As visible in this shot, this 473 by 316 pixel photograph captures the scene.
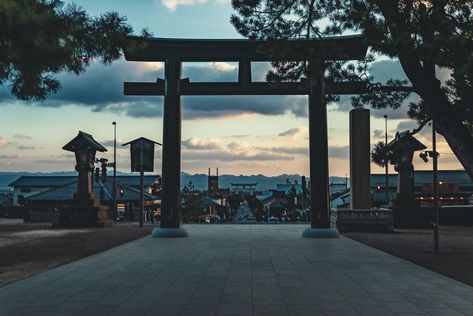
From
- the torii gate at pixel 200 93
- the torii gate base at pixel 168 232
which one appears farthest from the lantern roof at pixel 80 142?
the torii gate base at pixel 168 232

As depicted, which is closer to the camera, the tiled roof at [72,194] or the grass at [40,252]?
the grass at [40,252]

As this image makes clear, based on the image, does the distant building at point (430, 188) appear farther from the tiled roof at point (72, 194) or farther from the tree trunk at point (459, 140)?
the tree trunk at point (459, 140)

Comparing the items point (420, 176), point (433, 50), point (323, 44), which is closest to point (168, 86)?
point (323, 44)

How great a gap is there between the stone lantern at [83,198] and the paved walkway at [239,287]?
1497 cm

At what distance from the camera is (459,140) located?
30.9ft

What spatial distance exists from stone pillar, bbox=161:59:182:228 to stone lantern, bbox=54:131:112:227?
33.8ft

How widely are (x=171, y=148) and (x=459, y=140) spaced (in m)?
12.2

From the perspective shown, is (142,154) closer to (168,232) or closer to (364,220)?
(168,232)

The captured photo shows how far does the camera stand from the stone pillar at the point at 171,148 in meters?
19.5

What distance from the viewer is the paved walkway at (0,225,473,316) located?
731 cm

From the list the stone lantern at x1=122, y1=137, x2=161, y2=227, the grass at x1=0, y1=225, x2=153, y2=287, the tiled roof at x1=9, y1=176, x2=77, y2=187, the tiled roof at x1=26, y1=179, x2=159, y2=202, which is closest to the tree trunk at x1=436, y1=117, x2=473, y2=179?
the grass at x1=0, y1=225, x2=153, y2=287

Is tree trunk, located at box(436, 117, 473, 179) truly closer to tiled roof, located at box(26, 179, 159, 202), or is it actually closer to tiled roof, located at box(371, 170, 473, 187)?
tiled roof, located at box(26, 179, 159, 202)

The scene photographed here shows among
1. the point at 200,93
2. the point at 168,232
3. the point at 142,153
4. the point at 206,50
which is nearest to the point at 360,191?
the point at 200,93

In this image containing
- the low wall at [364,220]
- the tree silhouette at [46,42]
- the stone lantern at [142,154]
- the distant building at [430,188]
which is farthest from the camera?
the distant building at [430,188]
